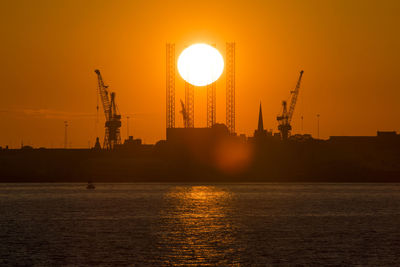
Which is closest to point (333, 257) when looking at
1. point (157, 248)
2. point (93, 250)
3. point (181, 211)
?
point (157, 248)

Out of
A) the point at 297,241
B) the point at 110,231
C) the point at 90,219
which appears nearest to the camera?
the point at 297,241

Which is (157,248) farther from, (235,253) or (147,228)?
(147,228)

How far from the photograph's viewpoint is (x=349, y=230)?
98.2 metres

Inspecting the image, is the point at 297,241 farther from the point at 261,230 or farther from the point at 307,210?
the point at 307,210

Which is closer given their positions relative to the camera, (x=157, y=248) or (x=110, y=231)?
(x=157, y=248)

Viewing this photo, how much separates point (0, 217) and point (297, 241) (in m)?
57.0

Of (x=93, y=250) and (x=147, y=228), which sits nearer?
(x=93, y=250)

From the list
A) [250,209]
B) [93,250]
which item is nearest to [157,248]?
[93,250]

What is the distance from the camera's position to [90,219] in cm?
11469

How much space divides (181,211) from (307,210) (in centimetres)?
2482

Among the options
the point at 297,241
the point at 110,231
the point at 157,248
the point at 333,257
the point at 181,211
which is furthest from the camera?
the point at 181,211

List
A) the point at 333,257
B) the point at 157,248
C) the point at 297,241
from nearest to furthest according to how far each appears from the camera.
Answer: the point at 333,257, the point at 157,248, the point at 297,241

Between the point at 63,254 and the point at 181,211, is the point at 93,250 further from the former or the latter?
the point at 181,211

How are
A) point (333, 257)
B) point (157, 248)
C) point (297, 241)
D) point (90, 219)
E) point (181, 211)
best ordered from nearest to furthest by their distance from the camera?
point (333, 257) < point (157, 248) < point (297, 241) < point (90, 219) < point (181, 211)
